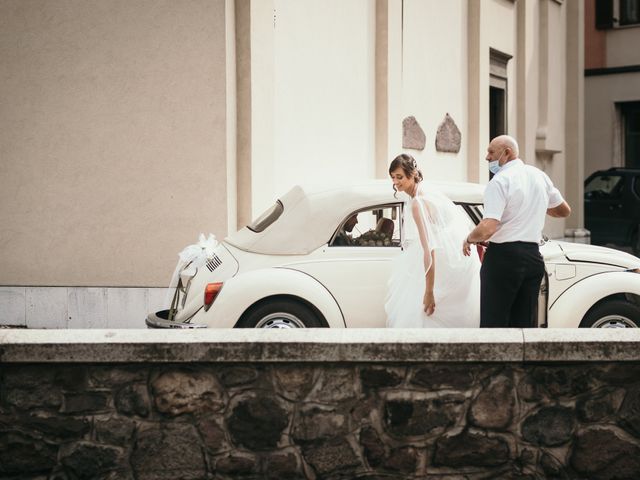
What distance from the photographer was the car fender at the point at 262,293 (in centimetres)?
732

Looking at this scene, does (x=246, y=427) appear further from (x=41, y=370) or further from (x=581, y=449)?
(x=581, y=449)

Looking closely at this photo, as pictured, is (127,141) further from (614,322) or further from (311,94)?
(614,322)

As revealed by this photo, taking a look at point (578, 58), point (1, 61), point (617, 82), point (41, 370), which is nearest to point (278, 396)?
point (41, 370)

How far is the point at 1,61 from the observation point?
11586 millimetres

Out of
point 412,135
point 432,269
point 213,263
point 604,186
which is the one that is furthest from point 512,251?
point 604,186

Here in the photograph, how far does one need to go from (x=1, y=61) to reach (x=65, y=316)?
289 cm

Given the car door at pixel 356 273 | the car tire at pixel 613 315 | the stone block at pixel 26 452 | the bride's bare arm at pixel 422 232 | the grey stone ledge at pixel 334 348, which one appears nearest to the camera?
the grey stone ledge at pixel 334 348

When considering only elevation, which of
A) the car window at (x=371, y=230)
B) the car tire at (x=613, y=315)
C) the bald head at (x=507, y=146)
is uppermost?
the bald head at (x=507, y=146)

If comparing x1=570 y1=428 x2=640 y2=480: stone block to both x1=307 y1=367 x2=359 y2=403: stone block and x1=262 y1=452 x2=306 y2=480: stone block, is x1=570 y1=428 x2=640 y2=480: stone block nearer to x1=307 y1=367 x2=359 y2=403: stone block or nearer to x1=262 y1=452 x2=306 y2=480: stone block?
x1=307 y1=367 x2=359 y2=403: stone block

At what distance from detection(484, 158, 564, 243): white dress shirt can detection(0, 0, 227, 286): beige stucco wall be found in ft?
15.8

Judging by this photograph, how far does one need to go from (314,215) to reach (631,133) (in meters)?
22.3

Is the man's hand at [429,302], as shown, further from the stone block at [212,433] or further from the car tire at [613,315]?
the stone block at [212,433]

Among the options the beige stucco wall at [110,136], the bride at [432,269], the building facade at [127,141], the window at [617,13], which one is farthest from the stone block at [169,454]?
the window at [617,13]

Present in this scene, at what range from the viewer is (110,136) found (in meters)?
11.4
